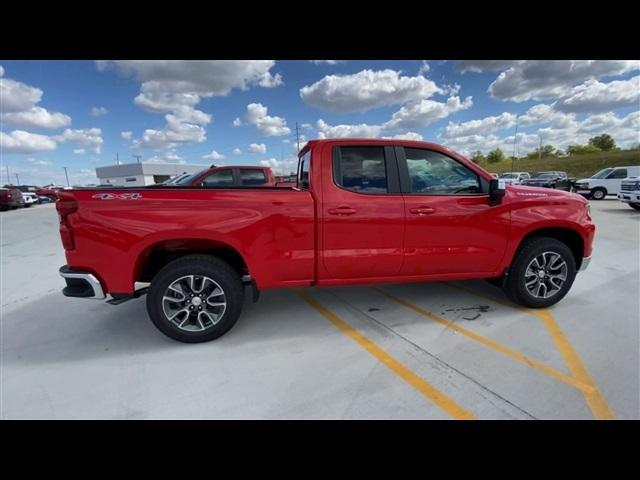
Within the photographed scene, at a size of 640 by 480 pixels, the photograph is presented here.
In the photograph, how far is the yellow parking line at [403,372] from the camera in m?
2.18

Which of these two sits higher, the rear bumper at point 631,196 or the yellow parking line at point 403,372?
the rear bumper at point 631,196

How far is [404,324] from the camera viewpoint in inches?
135

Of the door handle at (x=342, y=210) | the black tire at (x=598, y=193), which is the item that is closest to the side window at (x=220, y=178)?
the door handle at (x=342, y=210)

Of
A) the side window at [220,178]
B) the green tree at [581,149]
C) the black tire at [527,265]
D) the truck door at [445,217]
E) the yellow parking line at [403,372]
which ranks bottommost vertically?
the yellow parking line at [403,372]

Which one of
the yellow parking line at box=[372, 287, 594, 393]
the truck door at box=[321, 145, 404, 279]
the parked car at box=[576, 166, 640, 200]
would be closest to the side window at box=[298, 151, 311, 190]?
the truck door at box=[321, 145, 404, 279]

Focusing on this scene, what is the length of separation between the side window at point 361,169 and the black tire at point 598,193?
21.3 meters

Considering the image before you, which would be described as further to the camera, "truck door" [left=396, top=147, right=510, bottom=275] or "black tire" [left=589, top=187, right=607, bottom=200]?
"black tire" [left=589, top=187, right=607, bottom=200]

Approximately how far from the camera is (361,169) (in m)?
3.26

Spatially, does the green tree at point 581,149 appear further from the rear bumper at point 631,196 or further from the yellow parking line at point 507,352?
the yellow parking line at point 507,352

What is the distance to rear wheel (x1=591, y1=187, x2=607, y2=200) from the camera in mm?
17906

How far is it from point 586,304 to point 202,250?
4.54m

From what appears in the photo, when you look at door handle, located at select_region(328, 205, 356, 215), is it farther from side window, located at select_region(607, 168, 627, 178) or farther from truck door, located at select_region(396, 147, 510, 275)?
side window, located at select_region(607, 168, 627, 178)

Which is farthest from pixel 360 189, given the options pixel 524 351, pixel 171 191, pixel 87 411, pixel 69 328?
pixel 69 328

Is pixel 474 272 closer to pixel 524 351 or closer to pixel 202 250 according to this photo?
pixel 524 351
